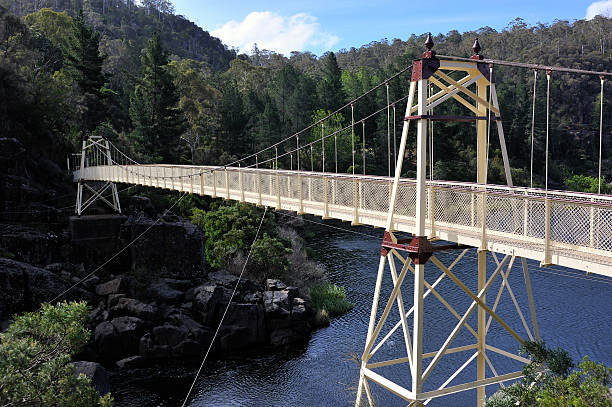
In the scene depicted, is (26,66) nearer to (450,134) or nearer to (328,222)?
(328,222)

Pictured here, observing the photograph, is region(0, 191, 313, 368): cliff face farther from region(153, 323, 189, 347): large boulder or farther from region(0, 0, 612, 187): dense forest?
region(0, 0, 612, 187): dense forest

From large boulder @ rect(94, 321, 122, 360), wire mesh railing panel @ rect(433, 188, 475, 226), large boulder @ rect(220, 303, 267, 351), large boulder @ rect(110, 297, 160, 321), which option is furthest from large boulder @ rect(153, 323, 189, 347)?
wire mesh railing panel @ rect(433, 188, 475, 226)

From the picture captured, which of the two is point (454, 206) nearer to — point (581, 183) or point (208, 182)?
point (208, 182)

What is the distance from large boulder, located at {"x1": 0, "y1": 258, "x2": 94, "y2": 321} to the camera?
19641 millimetres

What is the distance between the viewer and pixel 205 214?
30.8 metres

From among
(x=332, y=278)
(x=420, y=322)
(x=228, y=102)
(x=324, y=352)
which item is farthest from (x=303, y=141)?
(x=420, y=322)

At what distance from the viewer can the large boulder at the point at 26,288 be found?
64.4 ft

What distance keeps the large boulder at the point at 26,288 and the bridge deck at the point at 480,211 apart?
10081 mm

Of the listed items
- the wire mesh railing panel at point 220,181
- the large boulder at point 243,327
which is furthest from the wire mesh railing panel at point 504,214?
the large boulder at point 243,327

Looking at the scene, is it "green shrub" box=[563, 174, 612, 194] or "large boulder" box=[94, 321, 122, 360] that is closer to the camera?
"large boulder" box=[94, 321, 122, 360]

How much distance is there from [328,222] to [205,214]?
12240 millimetres

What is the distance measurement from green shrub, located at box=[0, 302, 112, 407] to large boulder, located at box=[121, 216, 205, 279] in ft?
40.6

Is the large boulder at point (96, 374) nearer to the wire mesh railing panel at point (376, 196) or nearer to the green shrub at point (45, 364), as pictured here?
the green shrub at point (45, 364)

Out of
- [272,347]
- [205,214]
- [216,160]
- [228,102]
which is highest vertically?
[228,102]
